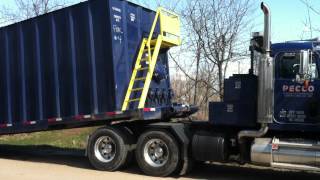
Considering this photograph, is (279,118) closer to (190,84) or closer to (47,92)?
(47,92)

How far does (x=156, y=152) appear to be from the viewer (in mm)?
11164

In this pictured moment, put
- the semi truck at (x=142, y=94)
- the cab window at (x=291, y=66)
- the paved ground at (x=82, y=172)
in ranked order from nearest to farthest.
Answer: the cab window at (x=291, y=66), the semi truck at (x=142, y=94), the paved ground at (x=82, y=172)

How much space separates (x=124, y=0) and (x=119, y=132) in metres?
2.95

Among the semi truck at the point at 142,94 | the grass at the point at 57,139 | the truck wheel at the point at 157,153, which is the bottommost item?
the grass at the point at 57,139

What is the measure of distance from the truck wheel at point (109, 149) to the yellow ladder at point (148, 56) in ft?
2.07

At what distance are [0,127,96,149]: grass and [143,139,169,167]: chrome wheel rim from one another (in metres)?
6.26

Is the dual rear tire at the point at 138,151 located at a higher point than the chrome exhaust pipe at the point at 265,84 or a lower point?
lower

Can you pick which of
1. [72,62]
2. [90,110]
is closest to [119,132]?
[90,110]

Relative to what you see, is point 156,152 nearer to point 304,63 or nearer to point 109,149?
point 109,149

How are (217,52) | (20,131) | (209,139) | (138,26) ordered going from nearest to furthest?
(209,139)
(138,26)
(20,131)
(217,52)

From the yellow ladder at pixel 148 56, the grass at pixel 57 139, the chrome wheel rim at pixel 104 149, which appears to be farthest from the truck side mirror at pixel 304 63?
the grass at pixel 57 139

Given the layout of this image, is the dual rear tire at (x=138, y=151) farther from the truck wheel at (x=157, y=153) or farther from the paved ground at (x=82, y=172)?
the paved ground at (x=82, y=172)

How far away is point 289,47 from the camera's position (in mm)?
9898

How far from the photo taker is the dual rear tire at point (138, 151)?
35.7ft
